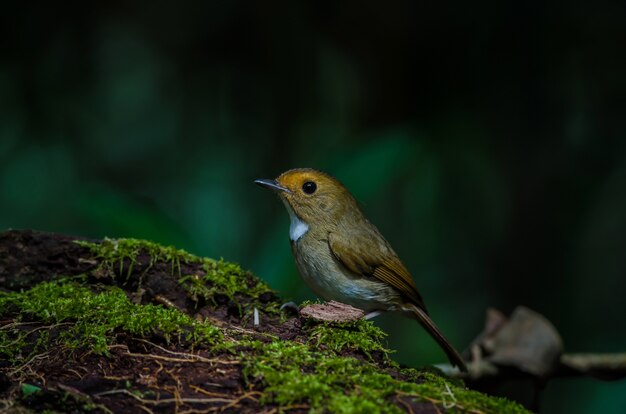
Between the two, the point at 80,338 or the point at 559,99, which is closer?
the point at 80,338

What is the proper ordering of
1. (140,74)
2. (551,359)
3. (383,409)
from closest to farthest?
(383,409) < (551,359) < (140,74)

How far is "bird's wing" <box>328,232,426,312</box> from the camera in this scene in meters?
4.03

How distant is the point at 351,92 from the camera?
7.62 m

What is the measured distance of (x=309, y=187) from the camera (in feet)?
14.5

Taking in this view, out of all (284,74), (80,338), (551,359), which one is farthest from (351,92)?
(80,338)

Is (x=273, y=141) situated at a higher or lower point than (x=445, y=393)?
higher

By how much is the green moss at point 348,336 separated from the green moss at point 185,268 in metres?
0.57

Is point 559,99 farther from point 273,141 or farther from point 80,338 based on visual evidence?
point 80,338

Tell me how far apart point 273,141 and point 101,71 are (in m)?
2.13

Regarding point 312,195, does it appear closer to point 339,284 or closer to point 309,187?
point 309,187

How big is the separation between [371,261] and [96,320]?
5.59ft

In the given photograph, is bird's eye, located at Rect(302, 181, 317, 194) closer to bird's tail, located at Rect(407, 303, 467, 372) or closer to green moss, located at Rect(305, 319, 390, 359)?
bird's tail, located at Rect(407, 303, 467, 372)

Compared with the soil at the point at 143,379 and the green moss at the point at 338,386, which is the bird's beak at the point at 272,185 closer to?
the soil at the point at 143,379

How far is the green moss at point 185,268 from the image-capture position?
11.3 ft
